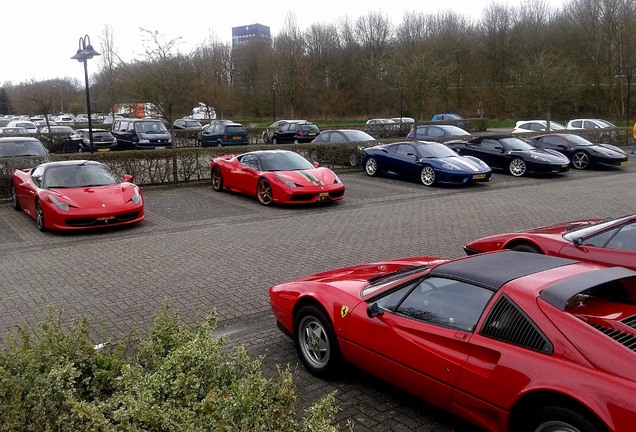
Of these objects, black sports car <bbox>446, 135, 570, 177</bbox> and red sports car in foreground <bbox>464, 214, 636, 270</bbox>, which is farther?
black sports car <bbox>446, 135, 570, 177</bbox>

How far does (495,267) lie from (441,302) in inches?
18.6

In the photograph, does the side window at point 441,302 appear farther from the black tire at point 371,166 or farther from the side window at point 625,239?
the black tire at point 371,166

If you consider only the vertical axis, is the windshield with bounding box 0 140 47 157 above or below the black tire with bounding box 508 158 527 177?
above

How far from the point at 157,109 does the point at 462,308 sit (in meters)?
22.8

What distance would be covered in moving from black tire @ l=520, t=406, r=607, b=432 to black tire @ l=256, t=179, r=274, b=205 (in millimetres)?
11155

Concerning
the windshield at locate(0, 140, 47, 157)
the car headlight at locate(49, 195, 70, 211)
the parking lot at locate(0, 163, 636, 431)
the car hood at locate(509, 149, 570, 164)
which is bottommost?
the parking lot at locate(0, 163, 636, 431)

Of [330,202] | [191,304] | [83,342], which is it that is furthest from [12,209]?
[83,342]

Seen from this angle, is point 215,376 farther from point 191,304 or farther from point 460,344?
point 191,304

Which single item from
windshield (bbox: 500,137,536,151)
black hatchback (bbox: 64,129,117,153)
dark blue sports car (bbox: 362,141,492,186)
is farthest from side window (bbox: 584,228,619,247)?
black hatchback (bbox: 64,129,117,153)

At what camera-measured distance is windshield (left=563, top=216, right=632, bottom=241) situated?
6.67m

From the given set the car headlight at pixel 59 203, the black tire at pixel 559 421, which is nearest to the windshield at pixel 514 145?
the car headlight at pixel 59 203

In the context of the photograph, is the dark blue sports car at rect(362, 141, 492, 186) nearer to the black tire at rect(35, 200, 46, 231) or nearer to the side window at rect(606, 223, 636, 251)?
the side window at rect(606, 223, 636, 251)

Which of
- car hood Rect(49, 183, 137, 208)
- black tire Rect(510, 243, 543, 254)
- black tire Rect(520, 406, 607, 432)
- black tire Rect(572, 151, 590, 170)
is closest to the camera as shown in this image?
black tire Rect(520, 406, 607, 432)

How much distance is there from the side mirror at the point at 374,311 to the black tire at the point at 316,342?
1.61 feet
